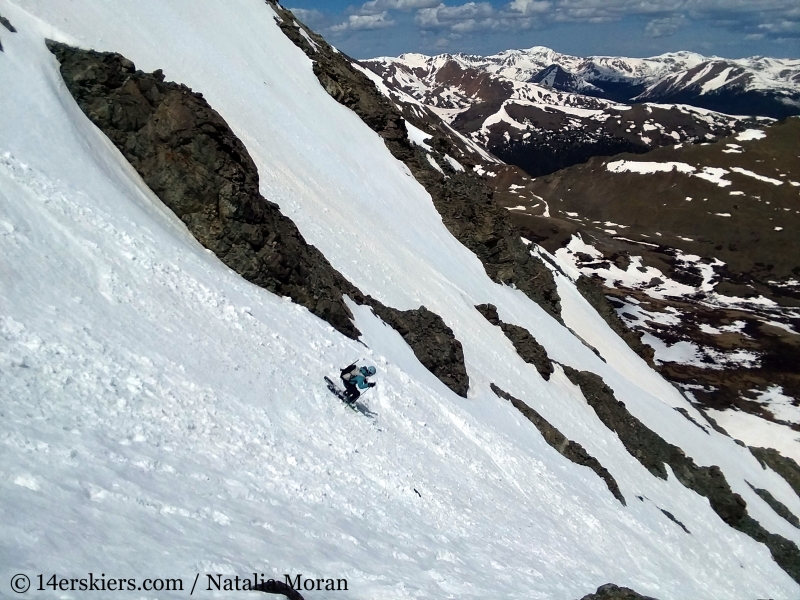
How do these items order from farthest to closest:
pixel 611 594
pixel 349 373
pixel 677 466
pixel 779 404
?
pixel 779 404
pixel 677 466
pixel 349 373
pixel 611 594

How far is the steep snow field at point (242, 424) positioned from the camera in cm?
987

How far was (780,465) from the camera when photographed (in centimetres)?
5591

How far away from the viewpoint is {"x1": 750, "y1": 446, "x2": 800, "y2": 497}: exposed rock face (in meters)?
54.2

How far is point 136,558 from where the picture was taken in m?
8.41

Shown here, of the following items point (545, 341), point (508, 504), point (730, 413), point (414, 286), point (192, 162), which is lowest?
point (508, 504)

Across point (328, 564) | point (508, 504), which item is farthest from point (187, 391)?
point (508, 504)

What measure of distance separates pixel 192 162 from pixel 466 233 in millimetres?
33406

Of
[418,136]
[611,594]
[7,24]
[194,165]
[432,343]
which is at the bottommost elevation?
[611,594]

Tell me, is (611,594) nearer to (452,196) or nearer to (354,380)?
(354,380)

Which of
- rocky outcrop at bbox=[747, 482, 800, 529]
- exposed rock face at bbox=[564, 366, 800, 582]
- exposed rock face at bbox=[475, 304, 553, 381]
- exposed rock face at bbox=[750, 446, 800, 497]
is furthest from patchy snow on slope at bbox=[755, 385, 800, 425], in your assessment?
exposed rock face at bbox=[475, 304, 553, 381]

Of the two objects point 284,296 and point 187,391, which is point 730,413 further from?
point 187,391

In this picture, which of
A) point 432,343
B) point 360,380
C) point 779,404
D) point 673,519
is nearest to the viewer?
point 360,380

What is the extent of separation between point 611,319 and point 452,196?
1114 inches

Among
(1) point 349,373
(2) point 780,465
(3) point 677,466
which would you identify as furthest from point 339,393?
(2) point 780,465
